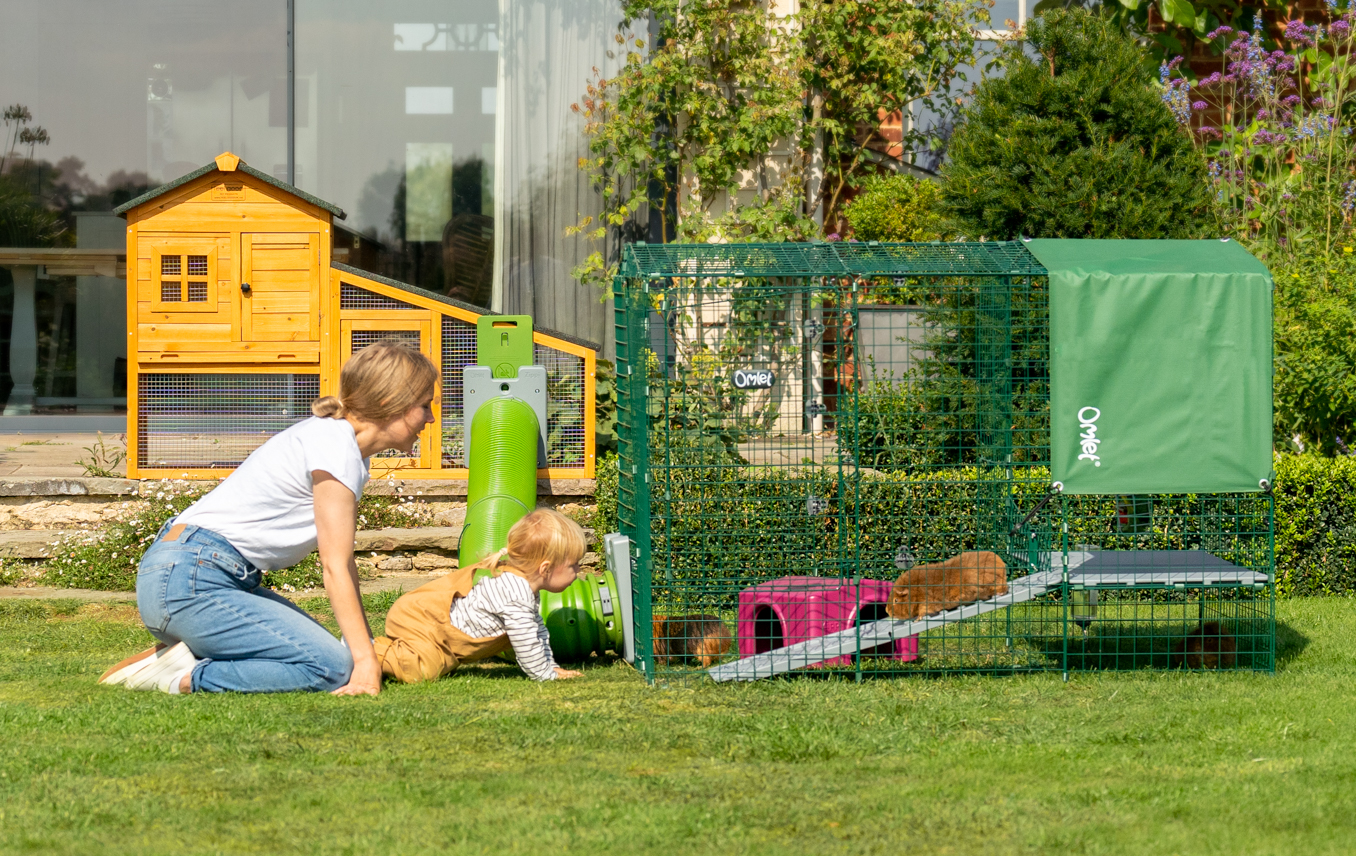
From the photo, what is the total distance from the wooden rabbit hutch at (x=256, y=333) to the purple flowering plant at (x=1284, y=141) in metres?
4.56

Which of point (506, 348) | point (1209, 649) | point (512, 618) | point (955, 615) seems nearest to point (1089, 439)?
point (955, 615)

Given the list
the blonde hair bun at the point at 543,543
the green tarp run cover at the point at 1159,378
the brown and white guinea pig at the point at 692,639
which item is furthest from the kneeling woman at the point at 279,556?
the green tarp run cover at the point at 1159,378

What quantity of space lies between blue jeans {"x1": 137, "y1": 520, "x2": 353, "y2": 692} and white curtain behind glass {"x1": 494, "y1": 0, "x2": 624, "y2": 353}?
5317 mm

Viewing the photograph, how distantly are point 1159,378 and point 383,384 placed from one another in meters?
2.78

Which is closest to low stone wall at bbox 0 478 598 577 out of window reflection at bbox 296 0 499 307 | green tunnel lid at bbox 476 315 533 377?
green tunnel lid at bbox 476 315 533 377

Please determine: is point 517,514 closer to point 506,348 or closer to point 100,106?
point 506,348

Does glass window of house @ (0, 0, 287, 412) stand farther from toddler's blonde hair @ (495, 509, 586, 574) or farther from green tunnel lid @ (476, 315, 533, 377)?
toddler's blonde hair @ (495, 509, 586, 574)

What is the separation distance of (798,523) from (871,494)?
15.5 inches

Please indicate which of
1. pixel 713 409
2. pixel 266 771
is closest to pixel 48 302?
pixel 713 409

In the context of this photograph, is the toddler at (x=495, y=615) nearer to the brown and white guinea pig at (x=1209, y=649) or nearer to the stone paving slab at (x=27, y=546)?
the brown and white guinea pig at (x=1209, y=649)

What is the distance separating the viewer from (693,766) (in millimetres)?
3719

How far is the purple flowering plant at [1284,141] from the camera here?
28.1ft

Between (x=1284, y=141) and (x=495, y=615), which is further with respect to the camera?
(x=1284, y=141)

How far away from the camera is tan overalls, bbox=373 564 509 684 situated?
4781mm
